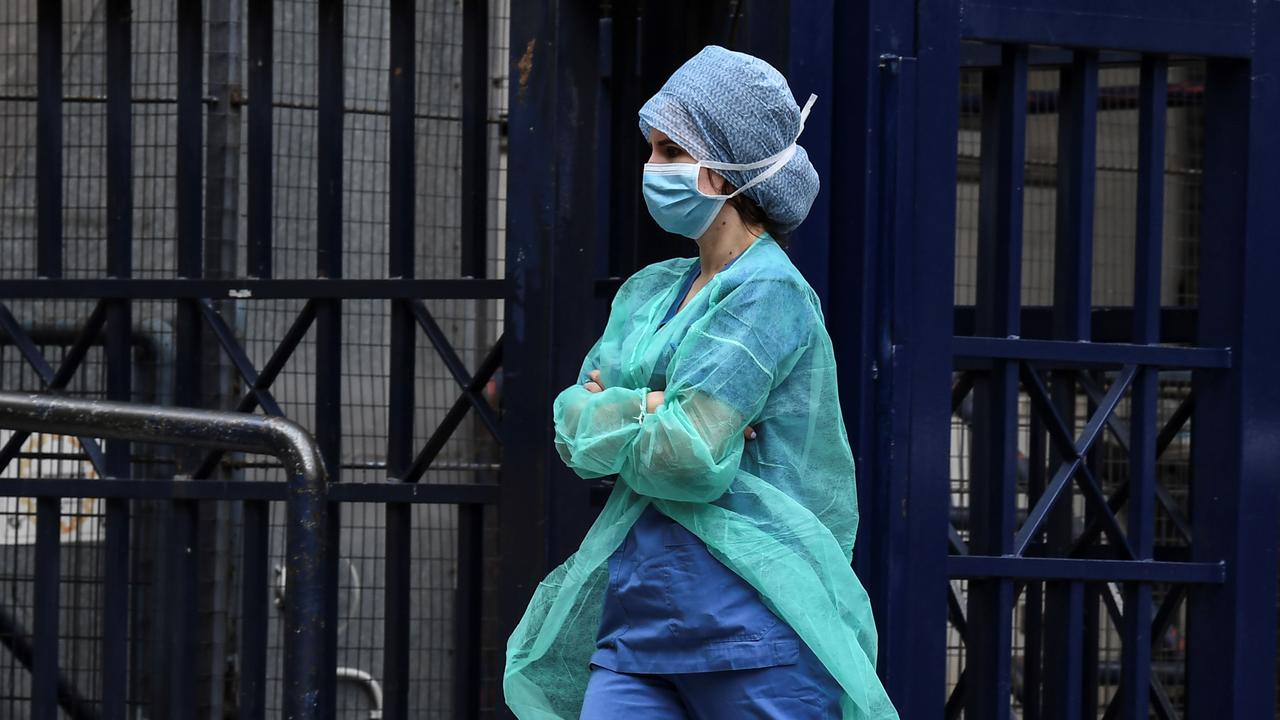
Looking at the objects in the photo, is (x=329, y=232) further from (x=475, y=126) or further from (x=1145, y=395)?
(x=1145, y=395)

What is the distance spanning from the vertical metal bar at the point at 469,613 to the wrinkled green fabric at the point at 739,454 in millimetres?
1033

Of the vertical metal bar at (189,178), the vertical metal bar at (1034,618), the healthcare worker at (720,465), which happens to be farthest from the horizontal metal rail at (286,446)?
the vertical metal bar at (1034,618)

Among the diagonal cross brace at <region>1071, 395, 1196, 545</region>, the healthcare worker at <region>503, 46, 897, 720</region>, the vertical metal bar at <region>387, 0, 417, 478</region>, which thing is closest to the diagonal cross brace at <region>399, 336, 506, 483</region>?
the vertical metal bar at <region>387, 0, 417, 478</region>

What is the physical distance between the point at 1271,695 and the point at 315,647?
7.82ft

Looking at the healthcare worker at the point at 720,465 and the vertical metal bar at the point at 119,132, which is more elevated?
the vertical metal bar at the point at 119,132

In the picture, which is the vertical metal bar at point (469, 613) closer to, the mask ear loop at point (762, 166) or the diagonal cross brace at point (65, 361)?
the diagonal cross brace at point (65, 361)

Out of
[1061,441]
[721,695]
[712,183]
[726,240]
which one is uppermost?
[712,183]

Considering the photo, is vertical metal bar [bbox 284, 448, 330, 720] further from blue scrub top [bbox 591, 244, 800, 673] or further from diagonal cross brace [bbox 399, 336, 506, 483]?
diagonal cross brace [bbox 399, 336, 506, 483]

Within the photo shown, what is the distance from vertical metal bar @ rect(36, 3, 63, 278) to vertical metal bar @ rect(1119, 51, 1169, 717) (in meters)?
2.88

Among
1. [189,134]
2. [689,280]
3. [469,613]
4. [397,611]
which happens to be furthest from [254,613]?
[689,280]

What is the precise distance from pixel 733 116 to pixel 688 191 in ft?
0.52

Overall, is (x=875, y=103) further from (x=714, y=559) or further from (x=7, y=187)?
(x=7, y=187)

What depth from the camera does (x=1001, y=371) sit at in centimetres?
364

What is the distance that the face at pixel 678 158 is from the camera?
2760 millimetres
